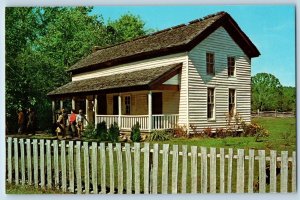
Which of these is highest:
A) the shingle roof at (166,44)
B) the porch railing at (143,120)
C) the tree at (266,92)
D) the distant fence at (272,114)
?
the shingle roof at (166,44)

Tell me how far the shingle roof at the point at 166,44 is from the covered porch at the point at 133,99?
12.6 inches

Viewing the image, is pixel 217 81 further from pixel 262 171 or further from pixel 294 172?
pixel 262 171

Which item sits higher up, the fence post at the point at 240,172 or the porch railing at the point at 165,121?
the porch railing at the point at 165,121

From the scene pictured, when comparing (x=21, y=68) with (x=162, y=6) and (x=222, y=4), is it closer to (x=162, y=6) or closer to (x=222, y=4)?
(x=162, y=6)

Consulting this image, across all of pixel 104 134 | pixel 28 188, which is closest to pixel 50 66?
pixel 104 134

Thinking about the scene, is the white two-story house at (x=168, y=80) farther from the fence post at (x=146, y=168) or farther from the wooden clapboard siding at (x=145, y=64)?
the fence post at (x=146, y=168)

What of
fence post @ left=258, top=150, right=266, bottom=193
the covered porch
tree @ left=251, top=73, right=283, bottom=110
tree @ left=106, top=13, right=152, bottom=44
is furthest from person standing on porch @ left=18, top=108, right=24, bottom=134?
tree @ left=251, top=73, right=283, bottom=110

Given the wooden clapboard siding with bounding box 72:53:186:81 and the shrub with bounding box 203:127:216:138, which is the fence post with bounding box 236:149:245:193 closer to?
the shrub with bounding box 203:127:216:138

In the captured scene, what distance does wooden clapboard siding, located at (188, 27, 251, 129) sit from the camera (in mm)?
7547

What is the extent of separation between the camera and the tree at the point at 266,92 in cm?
691

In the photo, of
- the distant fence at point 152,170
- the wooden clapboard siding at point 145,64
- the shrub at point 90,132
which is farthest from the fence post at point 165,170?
the wooden clapboard siding at point 145,64

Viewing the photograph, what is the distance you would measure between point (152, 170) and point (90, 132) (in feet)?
5.95

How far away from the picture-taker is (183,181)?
601cm

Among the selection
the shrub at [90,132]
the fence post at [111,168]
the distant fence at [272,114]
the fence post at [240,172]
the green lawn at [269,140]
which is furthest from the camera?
the shrub at [90,132]
